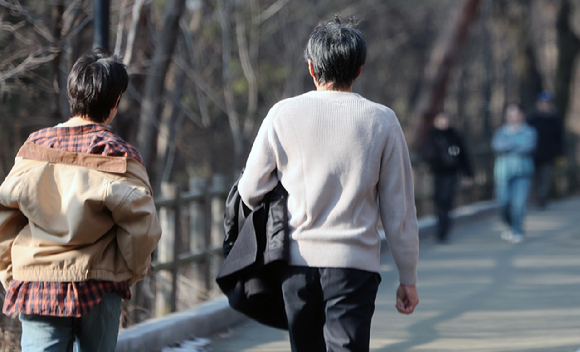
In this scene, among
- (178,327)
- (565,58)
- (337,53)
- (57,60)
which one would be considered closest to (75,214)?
(337,53)

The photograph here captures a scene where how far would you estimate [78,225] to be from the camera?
252 centimetres

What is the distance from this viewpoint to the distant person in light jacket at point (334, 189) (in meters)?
2.57

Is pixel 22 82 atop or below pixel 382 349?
atop

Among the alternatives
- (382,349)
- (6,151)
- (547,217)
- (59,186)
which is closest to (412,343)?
(382,349)

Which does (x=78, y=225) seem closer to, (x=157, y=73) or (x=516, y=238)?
(x=157, y=73)

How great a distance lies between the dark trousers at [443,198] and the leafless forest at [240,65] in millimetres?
1878

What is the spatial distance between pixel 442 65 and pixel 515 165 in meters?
5.38

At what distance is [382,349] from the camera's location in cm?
500

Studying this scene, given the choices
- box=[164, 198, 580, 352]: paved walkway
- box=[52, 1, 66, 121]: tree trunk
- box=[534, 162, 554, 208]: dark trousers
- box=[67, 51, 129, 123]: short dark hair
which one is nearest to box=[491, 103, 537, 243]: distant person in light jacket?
box=[164, 198, 580, 352]: paved walkway

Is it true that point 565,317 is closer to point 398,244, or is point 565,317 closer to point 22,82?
point 398,244

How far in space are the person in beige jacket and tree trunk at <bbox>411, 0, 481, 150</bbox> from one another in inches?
473

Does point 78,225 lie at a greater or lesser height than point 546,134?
lesser

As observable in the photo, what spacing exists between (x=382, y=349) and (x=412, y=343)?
262 millimetres

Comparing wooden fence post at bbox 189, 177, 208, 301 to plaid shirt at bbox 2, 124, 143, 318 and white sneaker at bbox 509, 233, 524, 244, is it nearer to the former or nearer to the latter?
plaid shirt at bbox 2, 124, 143, 318
